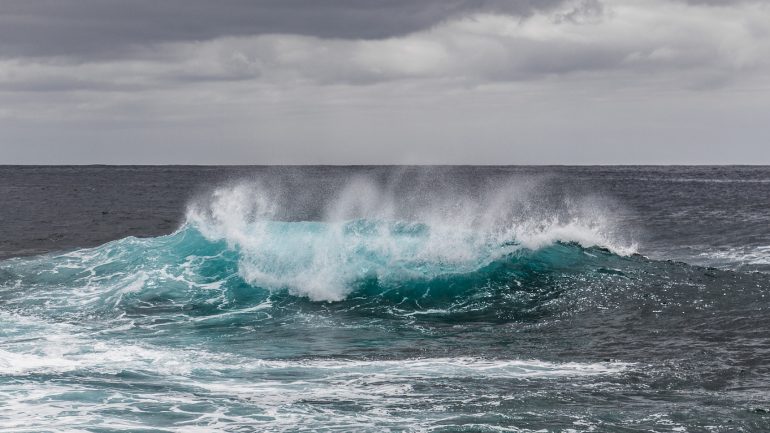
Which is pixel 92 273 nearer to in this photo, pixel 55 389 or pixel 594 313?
pixel 55 389

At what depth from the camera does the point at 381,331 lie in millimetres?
20547

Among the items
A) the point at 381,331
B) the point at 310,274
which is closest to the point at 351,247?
the point at 310,274

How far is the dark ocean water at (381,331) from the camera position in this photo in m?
13.6

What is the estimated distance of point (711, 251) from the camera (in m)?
34.6

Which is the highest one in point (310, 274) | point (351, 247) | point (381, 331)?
point (351, 247)

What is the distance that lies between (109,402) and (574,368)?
8384 mm

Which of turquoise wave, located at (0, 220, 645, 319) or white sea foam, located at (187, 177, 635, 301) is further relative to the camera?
white sea foam, located at (187, 177, 635, 301)

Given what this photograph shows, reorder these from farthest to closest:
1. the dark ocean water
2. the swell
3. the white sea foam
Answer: the white sea foam, the swell, the dark ocean water

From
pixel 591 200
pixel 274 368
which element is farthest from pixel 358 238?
pixel 591 200

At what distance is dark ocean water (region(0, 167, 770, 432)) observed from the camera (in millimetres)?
13617

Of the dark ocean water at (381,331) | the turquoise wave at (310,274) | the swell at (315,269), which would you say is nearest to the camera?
the dark ocean water at (381,331)

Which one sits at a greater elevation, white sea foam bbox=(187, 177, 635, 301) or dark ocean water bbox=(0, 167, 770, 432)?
white sea foam bbox=(187, 177, 635, 301)

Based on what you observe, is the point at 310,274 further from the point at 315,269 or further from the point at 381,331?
the point at 381,331

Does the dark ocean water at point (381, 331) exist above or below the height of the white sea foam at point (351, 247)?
below
